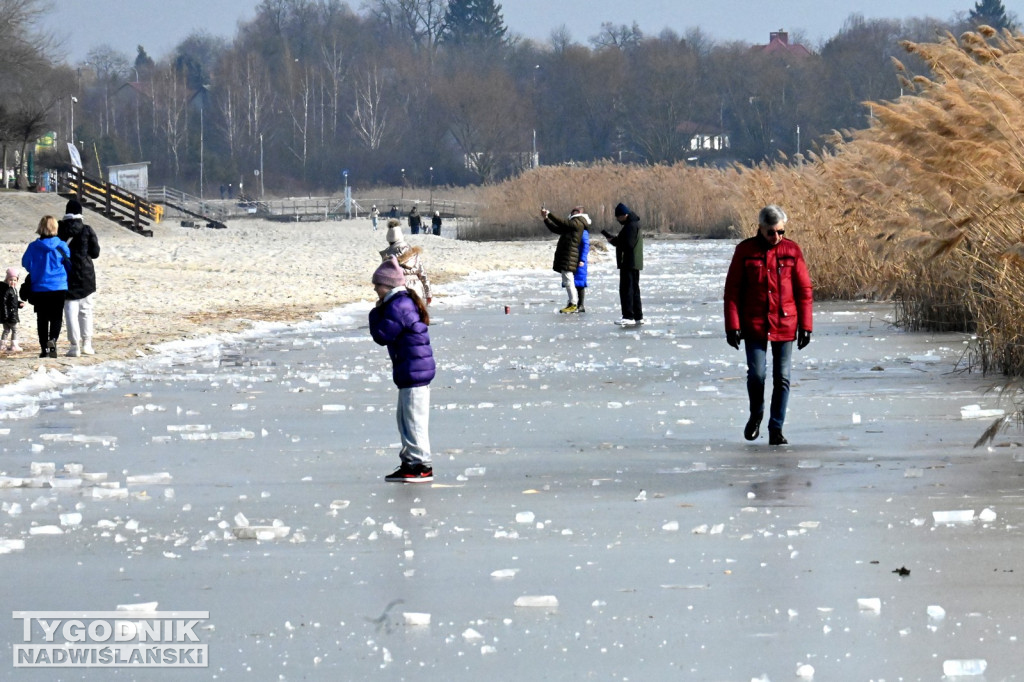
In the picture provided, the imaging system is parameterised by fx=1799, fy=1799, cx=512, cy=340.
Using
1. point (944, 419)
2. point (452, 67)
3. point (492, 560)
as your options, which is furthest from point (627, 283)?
point (452, 67)

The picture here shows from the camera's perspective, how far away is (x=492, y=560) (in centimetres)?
764

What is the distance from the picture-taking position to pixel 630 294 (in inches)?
906

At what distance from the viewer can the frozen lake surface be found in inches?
240

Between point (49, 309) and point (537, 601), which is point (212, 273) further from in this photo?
point (537, 601)

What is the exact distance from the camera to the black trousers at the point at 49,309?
1819cm

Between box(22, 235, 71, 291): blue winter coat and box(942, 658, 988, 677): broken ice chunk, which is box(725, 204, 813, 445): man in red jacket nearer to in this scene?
box(942, 658, 988, 677): broken ice chunk

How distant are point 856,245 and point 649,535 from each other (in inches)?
789

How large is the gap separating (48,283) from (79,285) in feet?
1.10

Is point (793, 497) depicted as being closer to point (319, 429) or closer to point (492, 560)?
point (492, 560)

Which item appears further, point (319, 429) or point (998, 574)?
point (319, 429)

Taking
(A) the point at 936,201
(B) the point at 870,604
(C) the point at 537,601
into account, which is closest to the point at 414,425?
(C) the point at 537,601

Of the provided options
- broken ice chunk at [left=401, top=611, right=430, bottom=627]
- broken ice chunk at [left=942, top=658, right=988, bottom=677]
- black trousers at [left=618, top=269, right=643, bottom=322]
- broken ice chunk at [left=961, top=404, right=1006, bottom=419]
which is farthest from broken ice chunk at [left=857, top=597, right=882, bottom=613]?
black trousers at [left=618, top=269, right=643, bottom=322]

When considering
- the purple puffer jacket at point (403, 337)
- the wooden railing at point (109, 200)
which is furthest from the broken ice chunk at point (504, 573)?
the wooden railing at point (109, 200)

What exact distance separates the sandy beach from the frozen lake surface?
4601mm
